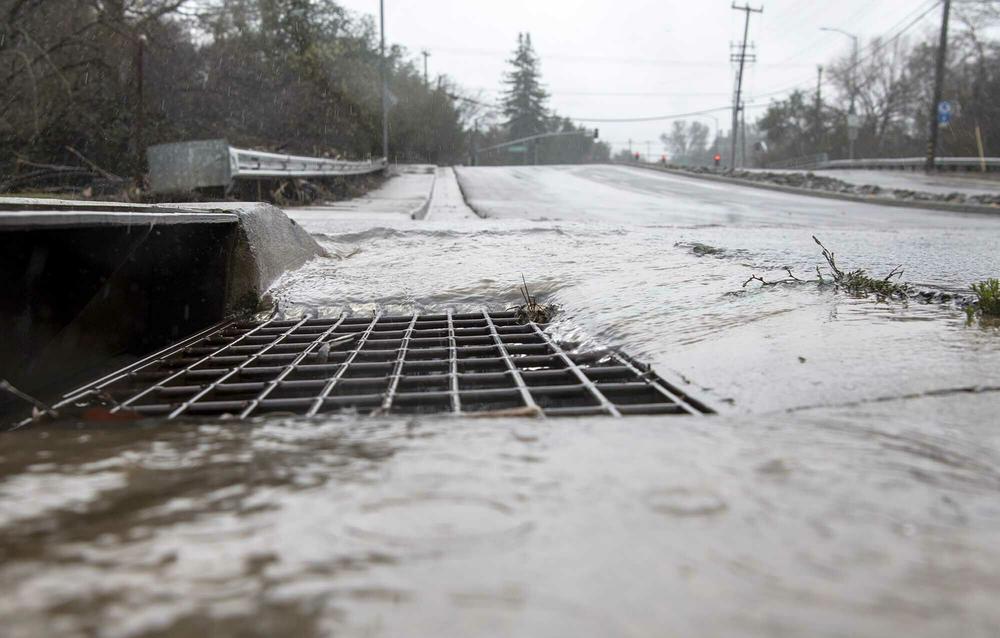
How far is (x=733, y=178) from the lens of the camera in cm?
3014

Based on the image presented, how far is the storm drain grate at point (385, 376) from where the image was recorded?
2.79 meters

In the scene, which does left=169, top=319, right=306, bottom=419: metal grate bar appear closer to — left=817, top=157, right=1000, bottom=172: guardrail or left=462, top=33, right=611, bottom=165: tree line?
left=817, top=157, right=1000, bottom=172: guardrail

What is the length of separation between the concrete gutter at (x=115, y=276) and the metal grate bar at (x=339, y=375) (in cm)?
107

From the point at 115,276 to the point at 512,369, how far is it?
2330mm

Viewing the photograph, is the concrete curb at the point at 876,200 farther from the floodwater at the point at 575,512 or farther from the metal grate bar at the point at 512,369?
the metal grate bar at the point at 512,369

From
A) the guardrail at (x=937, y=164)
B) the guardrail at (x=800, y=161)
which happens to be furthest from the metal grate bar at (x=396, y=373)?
the guardrail at (x=800, y=161)

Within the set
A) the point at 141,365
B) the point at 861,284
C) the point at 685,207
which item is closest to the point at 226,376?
the point at 141,365

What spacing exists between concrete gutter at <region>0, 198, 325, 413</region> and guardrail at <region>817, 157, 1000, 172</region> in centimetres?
3214

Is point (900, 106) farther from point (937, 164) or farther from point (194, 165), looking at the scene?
point (194, 165)

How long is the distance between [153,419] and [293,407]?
0.49 meters

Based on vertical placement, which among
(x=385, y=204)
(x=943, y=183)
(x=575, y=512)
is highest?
(x=943, y=183)

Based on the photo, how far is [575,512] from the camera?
1.60 meters

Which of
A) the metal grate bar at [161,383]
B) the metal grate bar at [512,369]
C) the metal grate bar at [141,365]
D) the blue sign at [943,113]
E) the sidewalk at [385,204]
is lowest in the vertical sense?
the metal grate bar at [141,365]

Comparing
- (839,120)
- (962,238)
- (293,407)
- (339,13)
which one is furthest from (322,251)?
(839,120)
